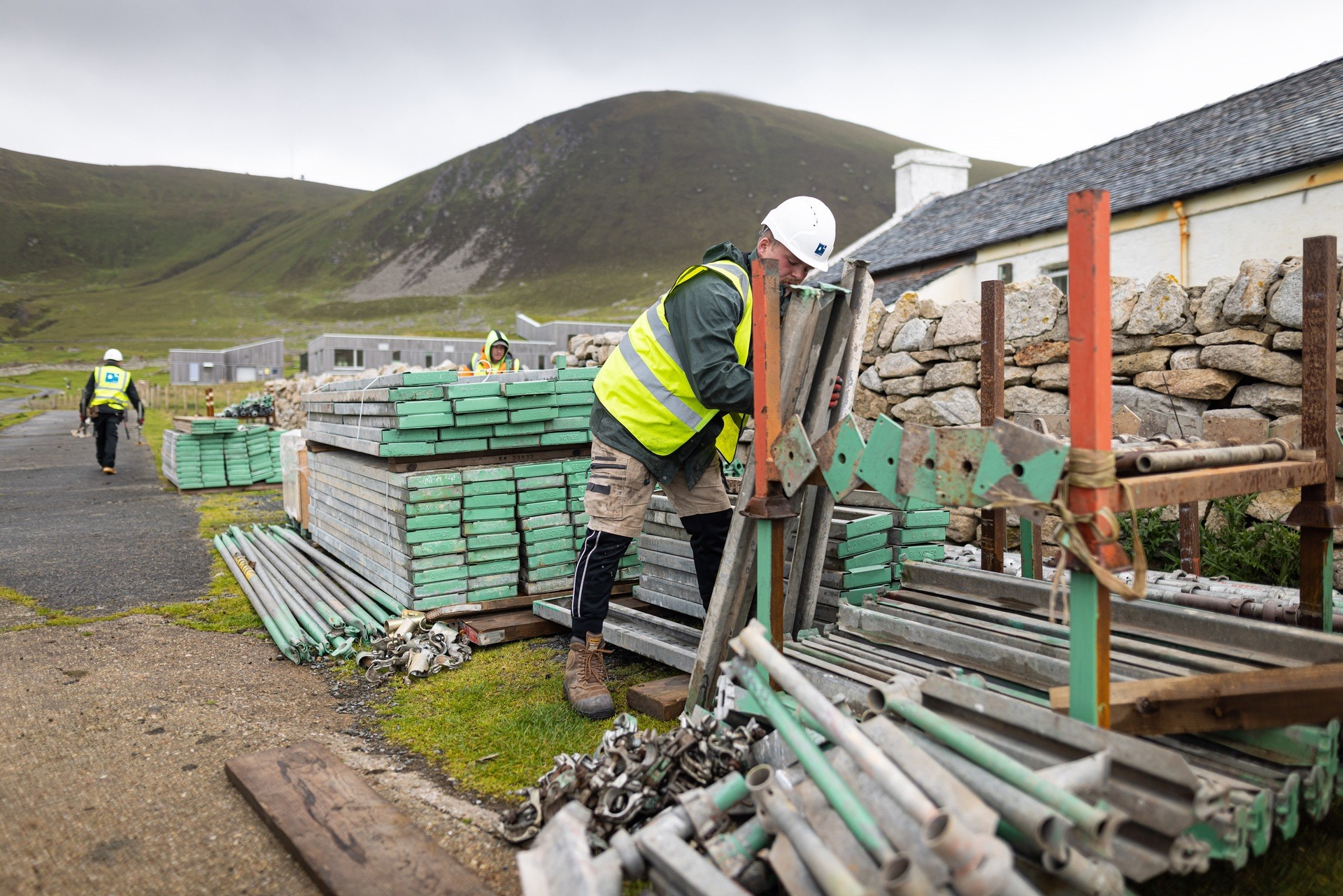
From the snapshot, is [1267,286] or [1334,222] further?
[1334,222]

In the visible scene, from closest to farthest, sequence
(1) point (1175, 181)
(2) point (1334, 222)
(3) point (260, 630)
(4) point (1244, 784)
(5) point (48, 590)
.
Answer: (4) point (1244, 784), (3) point (260, 630), (5) point (48, 590), (2) point (1334, 222), (1) point (1175, 181)

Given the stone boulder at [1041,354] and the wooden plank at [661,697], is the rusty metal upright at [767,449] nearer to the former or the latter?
the wooden plank at [661,697]

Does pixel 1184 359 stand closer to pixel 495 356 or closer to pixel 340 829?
pixel 340 829

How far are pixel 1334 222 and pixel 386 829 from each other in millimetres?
12498

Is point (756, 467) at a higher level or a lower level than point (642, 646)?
higher

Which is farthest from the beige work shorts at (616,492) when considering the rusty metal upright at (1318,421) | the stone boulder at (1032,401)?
the stone boulder at (1032,401)

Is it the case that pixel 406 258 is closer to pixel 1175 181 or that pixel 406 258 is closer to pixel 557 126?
pixel 557 126

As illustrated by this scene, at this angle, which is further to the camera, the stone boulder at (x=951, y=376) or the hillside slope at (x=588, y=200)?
the hillside slope at (x=588, y=200)

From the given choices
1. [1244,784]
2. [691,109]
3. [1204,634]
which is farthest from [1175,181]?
[691,109]

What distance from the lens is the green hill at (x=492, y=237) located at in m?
120

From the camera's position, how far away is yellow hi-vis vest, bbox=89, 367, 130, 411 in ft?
48.5

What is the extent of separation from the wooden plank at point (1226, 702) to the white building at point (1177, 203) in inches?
293

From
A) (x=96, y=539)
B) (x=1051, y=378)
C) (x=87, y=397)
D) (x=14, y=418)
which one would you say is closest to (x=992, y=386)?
(x=1051, y=378)

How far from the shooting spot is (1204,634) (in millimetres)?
3242
